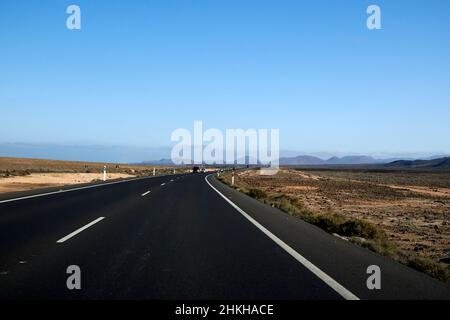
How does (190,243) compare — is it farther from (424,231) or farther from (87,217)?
(424,231)

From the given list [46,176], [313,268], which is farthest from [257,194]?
[46,176]

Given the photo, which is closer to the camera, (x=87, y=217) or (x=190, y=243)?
(x=190, y=243)

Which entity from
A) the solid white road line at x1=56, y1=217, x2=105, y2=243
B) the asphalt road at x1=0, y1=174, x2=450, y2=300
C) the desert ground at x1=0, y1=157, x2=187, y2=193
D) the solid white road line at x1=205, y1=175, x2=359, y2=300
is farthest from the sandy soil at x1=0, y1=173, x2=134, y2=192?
the solid white road line at x1=205, y1=175, x2=359, y2=300

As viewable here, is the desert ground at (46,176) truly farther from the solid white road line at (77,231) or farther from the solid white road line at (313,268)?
the solid white road line at (313,268)

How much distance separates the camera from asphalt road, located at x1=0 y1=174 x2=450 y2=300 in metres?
5.84

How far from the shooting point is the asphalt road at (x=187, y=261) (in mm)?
5836

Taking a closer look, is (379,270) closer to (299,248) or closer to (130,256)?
(299,248)

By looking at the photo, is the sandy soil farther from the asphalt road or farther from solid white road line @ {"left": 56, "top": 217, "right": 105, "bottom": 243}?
the asphalt road

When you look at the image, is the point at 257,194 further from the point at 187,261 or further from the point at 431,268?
the point at 187,261
